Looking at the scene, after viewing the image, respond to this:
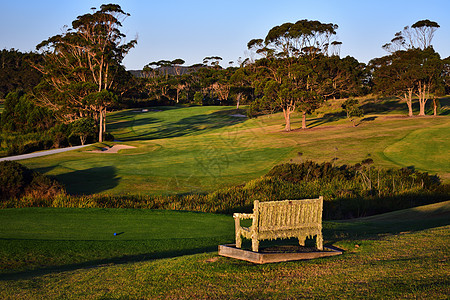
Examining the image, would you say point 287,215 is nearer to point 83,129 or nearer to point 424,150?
point 424,150

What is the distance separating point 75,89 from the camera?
5384cm

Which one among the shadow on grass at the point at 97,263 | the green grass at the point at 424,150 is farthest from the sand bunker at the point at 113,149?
the shadow on grass at the point at 97,263

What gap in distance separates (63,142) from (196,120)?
32.4 meters

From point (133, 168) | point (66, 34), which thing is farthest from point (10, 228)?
point (66, 34)

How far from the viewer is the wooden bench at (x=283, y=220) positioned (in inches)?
323

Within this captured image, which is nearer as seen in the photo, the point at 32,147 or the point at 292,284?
the point at 292,284

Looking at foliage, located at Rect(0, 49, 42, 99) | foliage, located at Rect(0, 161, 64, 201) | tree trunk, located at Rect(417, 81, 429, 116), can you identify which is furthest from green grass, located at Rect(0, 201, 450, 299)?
foliage, located at Rect(0, 49, 42, 99)

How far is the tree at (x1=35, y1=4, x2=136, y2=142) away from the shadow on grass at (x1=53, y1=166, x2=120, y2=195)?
69.0 ft

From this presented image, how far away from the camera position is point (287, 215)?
8492 mm

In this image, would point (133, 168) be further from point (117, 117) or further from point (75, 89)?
point (117, 117)

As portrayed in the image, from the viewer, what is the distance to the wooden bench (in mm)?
8211

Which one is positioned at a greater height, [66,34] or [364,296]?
[66,34]

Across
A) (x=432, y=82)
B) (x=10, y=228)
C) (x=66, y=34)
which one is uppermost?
(x=66, y=34)

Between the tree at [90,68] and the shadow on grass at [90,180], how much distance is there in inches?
828
